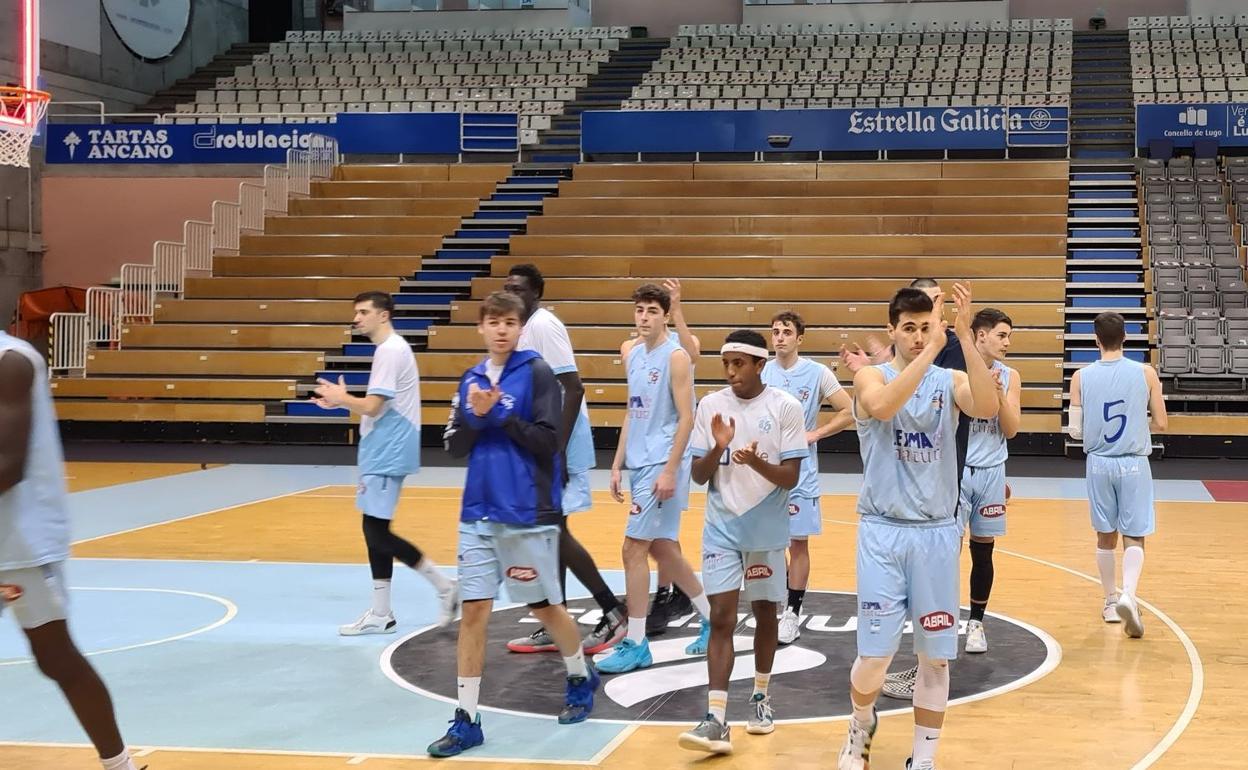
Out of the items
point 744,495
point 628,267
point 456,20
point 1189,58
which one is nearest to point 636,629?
point 744,495

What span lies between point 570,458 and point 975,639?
86.9 inches

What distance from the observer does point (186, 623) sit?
741 centimetres

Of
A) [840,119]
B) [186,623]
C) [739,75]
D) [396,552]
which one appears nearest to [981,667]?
[396,552]

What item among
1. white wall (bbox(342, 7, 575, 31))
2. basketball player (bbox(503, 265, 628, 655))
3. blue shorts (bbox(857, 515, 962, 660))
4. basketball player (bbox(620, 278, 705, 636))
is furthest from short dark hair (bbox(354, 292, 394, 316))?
white wall (bbox(342, 7, 575, 31))

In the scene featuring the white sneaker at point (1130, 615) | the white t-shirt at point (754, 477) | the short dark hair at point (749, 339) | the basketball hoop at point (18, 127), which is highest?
the basketball hoop at point (18, 127)

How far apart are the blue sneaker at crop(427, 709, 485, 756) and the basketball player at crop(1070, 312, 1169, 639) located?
3697 mm

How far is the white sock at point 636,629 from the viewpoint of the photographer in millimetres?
6414

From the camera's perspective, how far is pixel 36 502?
4.10m

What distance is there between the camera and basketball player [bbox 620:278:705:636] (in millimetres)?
6426

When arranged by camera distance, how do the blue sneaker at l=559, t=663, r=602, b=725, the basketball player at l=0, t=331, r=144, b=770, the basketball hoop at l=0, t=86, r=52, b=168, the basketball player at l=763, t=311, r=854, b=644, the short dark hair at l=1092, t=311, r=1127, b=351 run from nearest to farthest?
the basketball player at l=0, t=331, r=144, b=770 < the blue sneaker at l=559, t=663, r=602, b=725 < the basketball player at l=763, t=311, r=854, b=644 < the short dark hair at l=1092, t=311, r=1127, b=351 < the basketball hoop at l=0, t=86, r=52, b=168

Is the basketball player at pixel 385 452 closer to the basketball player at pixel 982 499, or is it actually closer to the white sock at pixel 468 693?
the white sock at pixel 468 693

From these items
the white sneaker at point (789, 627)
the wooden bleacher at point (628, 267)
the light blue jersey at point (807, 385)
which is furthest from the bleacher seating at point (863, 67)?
the white sneaker at point (789, 627)

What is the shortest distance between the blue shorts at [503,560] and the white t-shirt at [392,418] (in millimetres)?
1906

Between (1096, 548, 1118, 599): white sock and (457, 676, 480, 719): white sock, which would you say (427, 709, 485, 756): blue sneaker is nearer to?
(457, 676, 480, 719): white sock
